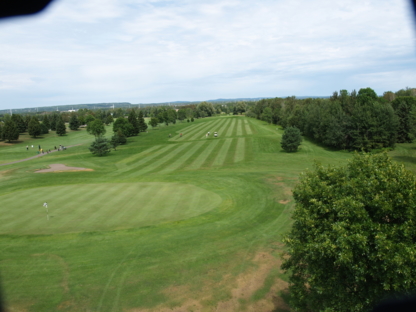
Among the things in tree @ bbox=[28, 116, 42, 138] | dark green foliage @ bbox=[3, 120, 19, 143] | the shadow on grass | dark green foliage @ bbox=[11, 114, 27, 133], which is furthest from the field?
dark green foliage @ bbox=[11, 114, 27, 133]

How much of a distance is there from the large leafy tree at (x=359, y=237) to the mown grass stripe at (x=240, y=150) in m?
40.7

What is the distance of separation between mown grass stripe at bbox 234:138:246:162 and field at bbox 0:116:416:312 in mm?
11818

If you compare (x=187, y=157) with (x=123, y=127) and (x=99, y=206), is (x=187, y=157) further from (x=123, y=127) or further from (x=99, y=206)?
(x=123, y=127)

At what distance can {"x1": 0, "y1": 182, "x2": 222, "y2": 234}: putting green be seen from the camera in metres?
22.8

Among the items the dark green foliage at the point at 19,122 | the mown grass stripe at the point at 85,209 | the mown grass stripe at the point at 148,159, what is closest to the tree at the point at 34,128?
the dark green foliage at the point at 19,122

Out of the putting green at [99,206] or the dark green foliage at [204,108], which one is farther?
the dark green foliage at [204,108]

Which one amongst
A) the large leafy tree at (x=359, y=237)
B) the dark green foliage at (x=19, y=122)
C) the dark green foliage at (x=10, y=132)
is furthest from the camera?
the dark green foliage at (x=19, y=122)

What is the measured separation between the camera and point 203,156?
5572cm

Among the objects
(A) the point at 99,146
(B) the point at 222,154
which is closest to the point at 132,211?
(B) the point at 222,154

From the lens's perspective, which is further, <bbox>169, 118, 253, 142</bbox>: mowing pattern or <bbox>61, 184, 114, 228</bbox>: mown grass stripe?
<bbox>169, 118, 253, 142</bbox>: mowing pattern

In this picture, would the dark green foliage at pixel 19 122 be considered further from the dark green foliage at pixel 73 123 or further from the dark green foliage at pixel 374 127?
the dark green foliage at pixel 374 127

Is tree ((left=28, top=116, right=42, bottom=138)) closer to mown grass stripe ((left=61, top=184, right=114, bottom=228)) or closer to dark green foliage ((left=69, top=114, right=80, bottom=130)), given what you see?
dark green foliage ((left=69, top=114, right=80, bottom=130))

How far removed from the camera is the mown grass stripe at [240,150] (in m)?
53.2

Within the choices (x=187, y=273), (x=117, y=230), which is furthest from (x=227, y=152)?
(x=187, y=273)
